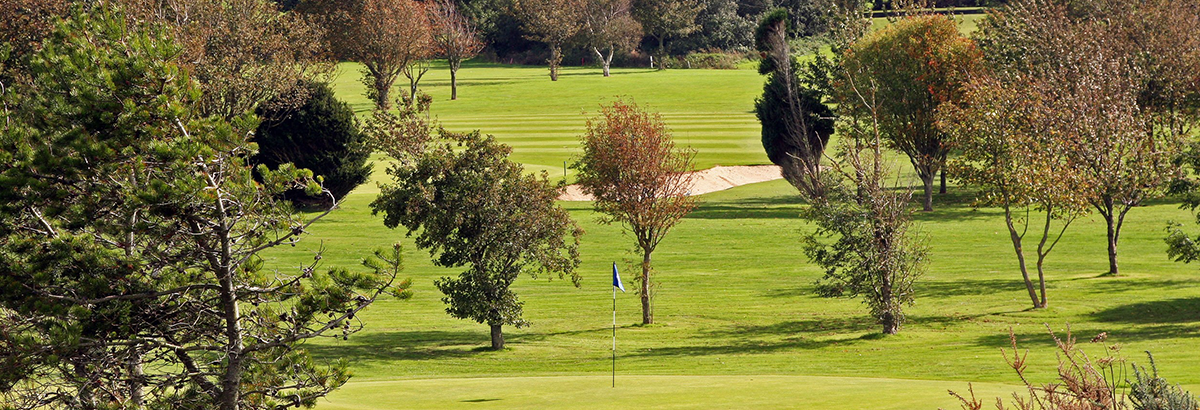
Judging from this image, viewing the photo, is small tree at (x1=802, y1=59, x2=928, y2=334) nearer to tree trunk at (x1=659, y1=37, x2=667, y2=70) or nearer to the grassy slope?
the grassy slope

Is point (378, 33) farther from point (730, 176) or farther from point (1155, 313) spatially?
point (1155, 313)

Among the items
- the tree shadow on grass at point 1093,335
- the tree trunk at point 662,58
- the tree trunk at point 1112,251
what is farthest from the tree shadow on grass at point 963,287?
the tree trunk at point 662,58

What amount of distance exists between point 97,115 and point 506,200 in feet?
48.4

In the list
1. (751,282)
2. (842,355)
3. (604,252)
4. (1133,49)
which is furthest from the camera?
(1133,49)

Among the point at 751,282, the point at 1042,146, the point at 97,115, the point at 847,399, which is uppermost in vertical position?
the point at 97,115

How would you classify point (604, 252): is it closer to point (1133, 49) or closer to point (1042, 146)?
point (1042, 146)

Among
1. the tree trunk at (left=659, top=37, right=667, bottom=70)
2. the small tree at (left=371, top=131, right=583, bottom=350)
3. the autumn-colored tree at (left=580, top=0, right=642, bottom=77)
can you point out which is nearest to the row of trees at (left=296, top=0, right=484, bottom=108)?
the autumn-colored tree at (left=580, top=0, right=642, bottom=77)

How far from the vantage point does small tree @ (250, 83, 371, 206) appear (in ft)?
151

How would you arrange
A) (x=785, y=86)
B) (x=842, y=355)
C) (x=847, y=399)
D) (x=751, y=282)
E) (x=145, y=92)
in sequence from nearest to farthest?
(x=145, y=92), (x=847, y=399), (x=842, y=355), (x=751, y=282), (x=785, y=86)

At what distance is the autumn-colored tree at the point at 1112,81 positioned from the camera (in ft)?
108

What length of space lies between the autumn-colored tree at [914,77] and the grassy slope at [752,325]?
126 inches

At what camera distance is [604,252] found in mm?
39969

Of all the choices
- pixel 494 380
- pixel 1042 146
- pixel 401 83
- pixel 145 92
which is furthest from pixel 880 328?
pixel 401 83

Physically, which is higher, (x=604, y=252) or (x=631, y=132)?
(x=631, y=132)
